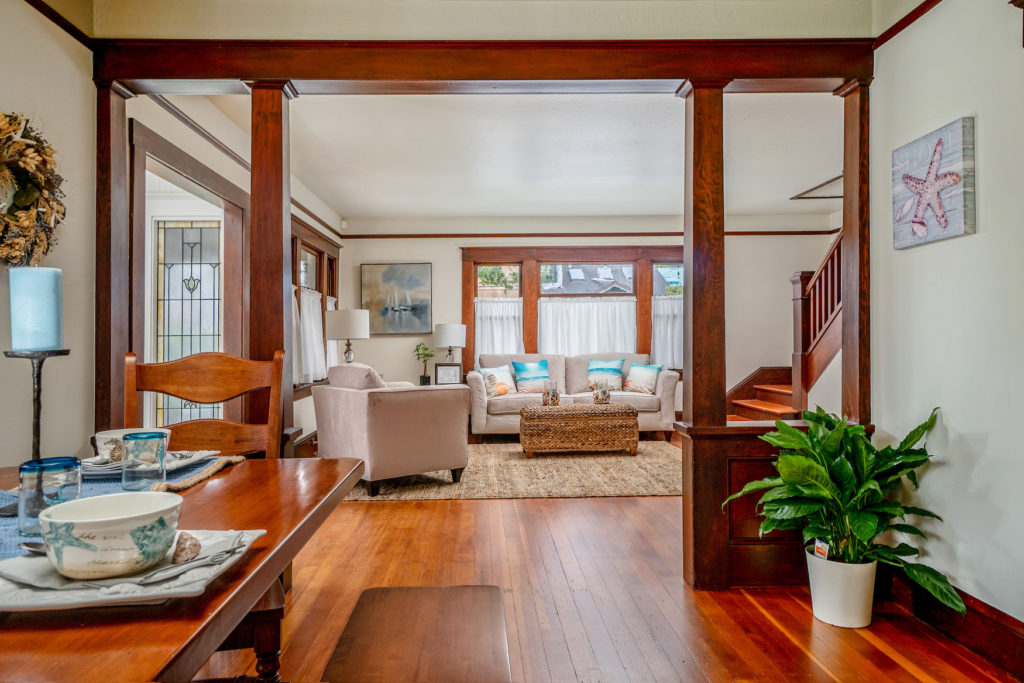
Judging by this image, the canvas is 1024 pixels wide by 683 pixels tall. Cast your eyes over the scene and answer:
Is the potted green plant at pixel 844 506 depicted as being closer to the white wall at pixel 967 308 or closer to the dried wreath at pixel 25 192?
the white wall at pixel 967 308

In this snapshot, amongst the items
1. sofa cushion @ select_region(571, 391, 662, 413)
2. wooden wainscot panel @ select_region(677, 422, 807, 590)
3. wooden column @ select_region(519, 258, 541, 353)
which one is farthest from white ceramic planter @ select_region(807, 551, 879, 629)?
wooden column @ select_region(519, 258, 541, 353)

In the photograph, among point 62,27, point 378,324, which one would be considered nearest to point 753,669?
point 62,27

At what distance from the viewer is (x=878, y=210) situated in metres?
2.63

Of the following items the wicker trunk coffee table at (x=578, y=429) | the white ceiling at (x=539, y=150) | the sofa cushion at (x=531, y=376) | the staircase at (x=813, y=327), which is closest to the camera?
the white ceiling at (x=539, y=150)

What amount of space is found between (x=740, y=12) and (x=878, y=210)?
1.08m

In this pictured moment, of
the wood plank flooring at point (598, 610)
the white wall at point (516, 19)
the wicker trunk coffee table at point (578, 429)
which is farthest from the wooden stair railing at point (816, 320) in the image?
the white wall at point (516, 19)

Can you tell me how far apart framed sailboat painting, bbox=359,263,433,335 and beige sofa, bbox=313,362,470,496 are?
9.59ft

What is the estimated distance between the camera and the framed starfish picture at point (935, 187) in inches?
84.3

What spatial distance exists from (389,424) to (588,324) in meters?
4.02

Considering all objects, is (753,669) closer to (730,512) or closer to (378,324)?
(730,512)

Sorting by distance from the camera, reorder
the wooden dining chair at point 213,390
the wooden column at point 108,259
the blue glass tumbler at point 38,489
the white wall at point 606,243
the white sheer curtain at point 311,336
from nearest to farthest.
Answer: the blue glass tumbler at point 38,489 < the wooden dining chair at point 213,390 < the wooden column at point 108,259 < the white sheer curtain at point 311,336 < the white wall at point 606,243

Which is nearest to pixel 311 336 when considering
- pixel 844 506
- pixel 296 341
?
pixel 296 341

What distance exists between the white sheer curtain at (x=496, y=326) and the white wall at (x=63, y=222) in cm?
525

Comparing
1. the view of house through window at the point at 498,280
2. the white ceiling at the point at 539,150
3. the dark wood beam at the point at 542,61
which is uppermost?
the white ceiling at the point at 539,150
